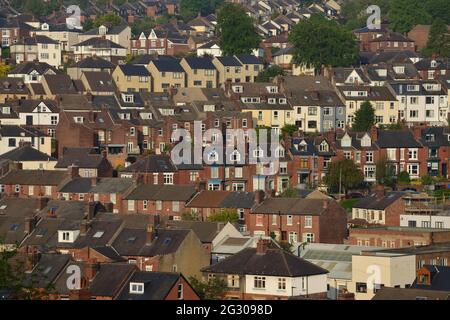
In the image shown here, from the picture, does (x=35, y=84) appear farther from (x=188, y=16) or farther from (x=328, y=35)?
(x=188, y=16)

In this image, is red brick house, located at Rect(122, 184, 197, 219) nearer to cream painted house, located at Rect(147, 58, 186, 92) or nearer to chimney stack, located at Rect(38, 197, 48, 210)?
chimney stack, located at Rect(38, 197, 48, 210)

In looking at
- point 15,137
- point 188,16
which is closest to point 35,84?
point 15,137

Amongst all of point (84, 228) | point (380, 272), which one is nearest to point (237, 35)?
point (84, 228)

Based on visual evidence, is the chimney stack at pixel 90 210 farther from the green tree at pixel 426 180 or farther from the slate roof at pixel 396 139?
the slate roof at pixel 396 139

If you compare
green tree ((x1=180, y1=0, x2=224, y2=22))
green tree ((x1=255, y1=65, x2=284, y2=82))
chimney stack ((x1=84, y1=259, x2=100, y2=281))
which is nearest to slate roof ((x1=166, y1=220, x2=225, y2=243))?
chimney stack ((x1=84, y1=259, x2=100, y2=281))

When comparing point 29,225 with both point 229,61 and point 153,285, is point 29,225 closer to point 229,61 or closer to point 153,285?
point 153,285

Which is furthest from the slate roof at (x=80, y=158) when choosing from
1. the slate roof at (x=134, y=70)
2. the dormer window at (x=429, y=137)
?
the slate roof at (x=134, y=70)

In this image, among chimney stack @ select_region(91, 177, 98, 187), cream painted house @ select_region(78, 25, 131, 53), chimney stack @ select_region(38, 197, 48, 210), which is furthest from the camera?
cream painted house @ select_region(78, 25, 131, 53)
